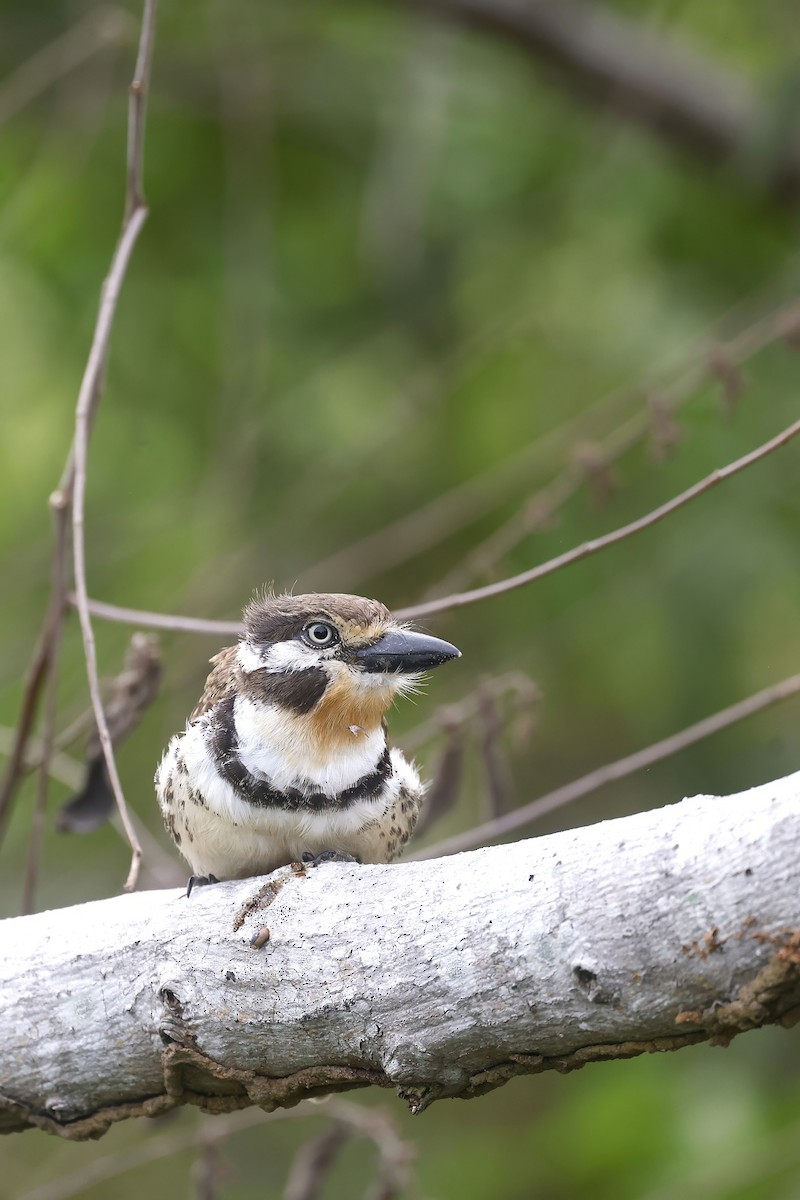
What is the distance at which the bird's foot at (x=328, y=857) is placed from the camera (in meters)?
2.57

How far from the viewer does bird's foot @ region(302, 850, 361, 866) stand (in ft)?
8.42

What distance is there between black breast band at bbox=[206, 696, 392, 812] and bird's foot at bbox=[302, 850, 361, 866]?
8cm

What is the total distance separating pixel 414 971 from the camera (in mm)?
2066

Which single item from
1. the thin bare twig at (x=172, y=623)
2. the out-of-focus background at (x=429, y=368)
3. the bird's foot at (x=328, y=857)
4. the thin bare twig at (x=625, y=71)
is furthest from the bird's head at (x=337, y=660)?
the thin bare twig at (x=625, y=71)

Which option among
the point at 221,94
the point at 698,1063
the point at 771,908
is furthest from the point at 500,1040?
the point at 221,94

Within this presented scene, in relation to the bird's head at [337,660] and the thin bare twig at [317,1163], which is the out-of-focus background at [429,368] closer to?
the thin bare twig at [317,1163]

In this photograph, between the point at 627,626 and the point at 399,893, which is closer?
the point at 399,893

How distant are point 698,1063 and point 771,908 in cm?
253

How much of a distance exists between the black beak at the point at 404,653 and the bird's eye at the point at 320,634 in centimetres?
7

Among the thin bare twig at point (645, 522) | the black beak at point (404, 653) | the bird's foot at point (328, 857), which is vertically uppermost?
the black beak at point (404, 653)

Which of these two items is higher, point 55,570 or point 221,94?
point 221,94

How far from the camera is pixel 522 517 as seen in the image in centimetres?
350

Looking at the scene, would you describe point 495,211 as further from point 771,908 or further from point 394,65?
point 771,908

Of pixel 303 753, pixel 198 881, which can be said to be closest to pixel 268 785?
pixel 303 753
